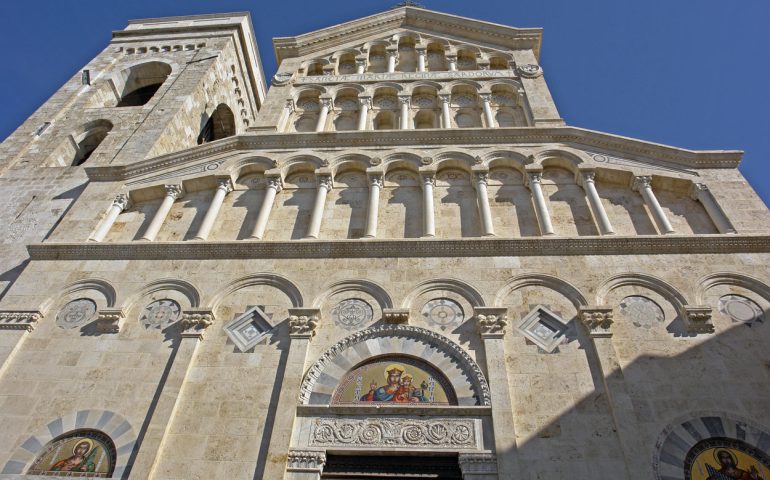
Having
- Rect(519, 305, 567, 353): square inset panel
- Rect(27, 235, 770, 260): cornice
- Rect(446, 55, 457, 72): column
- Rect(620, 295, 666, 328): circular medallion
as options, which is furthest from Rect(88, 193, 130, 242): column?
Rect(620, 295, 666, 328): circular medallion

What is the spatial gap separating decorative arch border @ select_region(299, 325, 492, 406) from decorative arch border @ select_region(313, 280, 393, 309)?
576 mm

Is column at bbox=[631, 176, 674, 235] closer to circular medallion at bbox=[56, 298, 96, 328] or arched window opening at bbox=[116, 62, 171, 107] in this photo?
circular medallion at bbox=[56, 298, 96, 328]

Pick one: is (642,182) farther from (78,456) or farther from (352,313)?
(78,456)

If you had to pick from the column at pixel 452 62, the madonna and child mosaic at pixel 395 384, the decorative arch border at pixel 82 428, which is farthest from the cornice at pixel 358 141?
the decorative arch border at pixel 82 428

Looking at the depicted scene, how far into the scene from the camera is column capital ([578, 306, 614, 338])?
838 centimetres

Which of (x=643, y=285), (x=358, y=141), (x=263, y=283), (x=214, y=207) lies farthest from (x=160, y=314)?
(x=643, y=285)

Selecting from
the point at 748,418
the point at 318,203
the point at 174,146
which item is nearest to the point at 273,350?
the point at 318,203

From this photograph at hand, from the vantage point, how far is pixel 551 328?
8625mm

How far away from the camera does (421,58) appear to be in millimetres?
16766

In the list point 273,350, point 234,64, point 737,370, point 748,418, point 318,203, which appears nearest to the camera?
point 748,418

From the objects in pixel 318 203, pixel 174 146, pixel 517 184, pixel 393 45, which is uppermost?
pixel 393 45

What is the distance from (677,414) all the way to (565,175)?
573 centimetres

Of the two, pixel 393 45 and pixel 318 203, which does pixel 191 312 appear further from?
pixel 393 45

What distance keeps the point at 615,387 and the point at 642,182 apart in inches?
200
